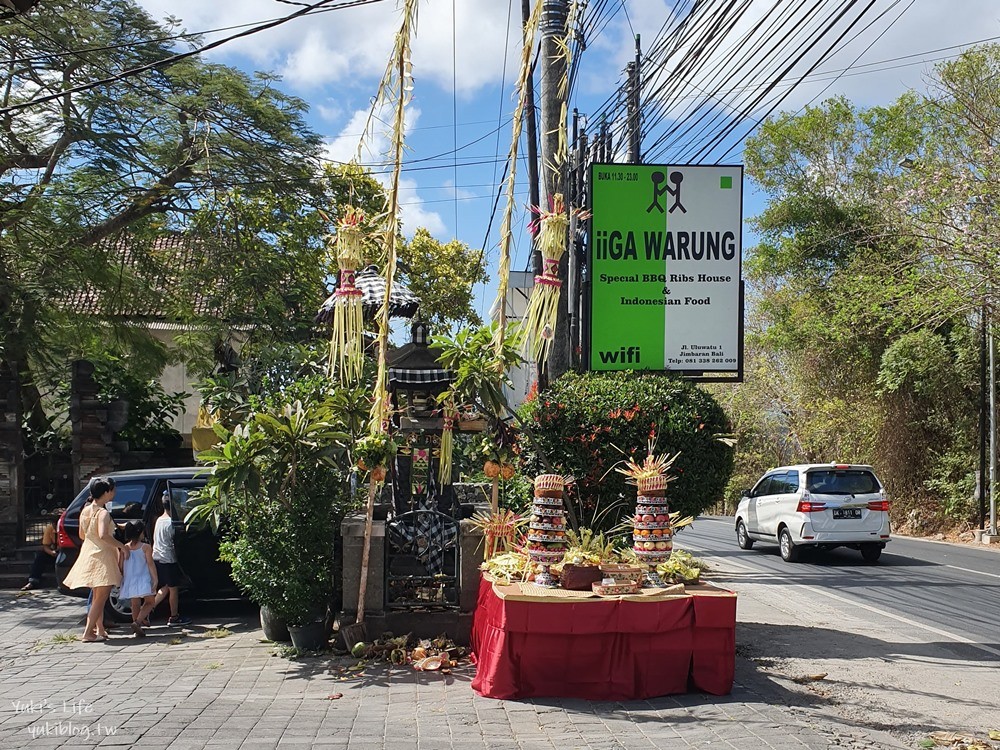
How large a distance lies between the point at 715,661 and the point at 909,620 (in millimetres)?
4925

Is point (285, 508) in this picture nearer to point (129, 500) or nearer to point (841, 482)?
point (129, 500)

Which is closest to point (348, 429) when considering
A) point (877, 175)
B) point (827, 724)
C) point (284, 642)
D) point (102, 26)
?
point (284, 642)

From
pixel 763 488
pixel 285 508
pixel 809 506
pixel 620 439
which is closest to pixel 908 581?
pixel 809 506

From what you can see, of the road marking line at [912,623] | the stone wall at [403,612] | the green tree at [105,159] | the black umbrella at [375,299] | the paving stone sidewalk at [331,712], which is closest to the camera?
the paving stone sidewalk at [331,712]

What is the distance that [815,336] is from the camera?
85.9 ft

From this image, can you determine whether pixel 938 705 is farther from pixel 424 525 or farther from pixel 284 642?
pixel 284 642

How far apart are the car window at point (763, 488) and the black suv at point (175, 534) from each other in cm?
1106

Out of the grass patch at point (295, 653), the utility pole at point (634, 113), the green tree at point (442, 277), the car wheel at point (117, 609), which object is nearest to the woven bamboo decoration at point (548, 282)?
the grass patch at point (295, 653)

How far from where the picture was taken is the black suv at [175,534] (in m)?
9.66

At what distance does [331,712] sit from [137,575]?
12.5 feet

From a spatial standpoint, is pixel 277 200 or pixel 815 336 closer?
pixel 277 200

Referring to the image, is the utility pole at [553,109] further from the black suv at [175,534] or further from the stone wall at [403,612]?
the black suv at [175,534]

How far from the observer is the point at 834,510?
15062 mm

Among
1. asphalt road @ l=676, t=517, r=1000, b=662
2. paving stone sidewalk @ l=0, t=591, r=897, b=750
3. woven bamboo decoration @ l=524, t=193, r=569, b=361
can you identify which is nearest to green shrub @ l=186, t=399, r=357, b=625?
paving stone sidewalk @ l=0, t=591, r=897, b=750
